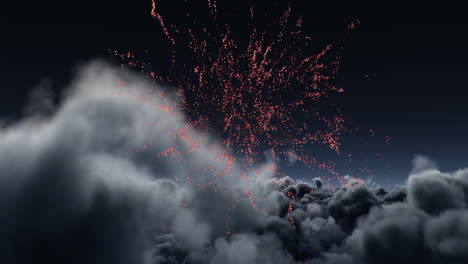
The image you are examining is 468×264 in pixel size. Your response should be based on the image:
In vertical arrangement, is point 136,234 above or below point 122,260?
above

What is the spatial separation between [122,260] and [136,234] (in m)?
8.12

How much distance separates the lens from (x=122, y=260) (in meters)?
66.1

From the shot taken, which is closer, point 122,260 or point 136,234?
point 122,260

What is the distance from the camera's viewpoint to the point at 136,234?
7088 centimetres
